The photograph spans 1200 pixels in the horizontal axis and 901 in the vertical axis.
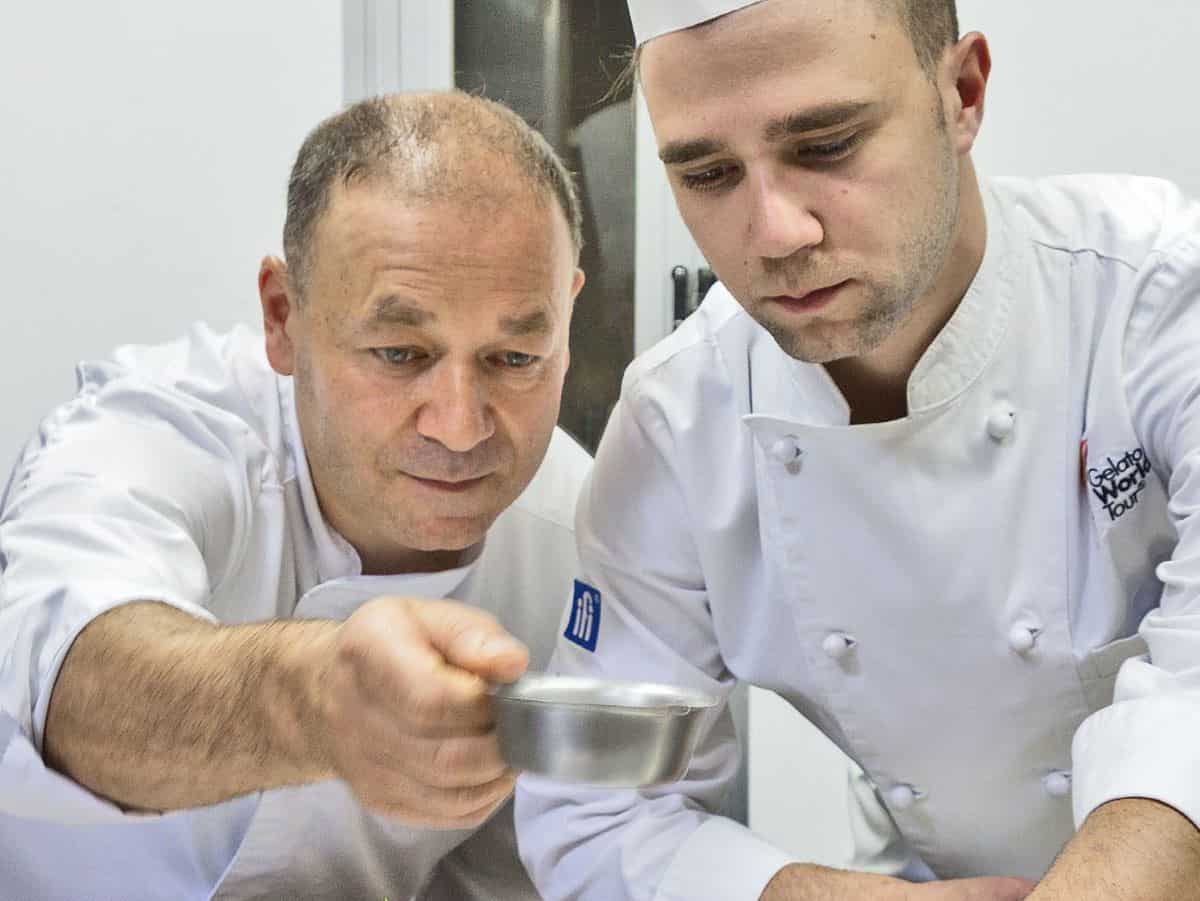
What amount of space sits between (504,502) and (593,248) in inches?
40.9

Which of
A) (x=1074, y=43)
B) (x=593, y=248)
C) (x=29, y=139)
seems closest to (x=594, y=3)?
(x=593, y=248)

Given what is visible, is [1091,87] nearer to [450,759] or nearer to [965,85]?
[965,85]

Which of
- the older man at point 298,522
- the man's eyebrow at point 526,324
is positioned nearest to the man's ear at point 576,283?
the older man at point 298,522

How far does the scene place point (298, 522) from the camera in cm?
149

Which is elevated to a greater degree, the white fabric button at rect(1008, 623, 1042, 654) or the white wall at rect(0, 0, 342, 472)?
the white wall at rect(0, 0, 342, 472)

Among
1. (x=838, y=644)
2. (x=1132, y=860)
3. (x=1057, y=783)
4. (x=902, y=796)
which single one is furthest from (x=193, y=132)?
(x=1132, y=860)

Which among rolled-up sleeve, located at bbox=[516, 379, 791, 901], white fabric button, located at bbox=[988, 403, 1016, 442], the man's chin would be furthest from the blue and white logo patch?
white fabric button, located at bbox=[988, 403, 1016, 442]

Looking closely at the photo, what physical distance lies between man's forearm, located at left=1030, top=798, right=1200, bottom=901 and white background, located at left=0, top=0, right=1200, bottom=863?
117 centimetres

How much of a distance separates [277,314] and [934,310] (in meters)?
0.73

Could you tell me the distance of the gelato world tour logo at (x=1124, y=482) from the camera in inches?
45.9

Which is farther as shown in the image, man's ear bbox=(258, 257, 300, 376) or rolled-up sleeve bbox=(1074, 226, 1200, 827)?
man's ear bbox=(258, 257, 300, 376)

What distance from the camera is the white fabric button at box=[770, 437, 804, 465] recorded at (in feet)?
4.12

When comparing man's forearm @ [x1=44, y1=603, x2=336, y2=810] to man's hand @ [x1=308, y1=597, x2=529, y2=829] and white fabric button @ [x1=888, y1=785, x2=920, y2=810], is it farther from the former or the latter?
white fabric button @ [x1=888, y1=785, x2=920, y2=810]

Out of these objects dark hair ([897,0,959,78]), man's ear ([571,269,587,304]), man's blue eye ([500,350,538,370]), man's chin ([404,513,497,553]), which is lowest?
man's chin ([404,513,497,553])
